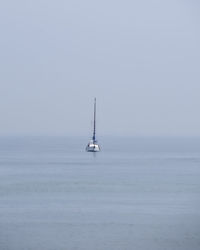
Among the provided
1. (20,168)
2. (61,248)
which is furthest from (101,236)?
(20,168)

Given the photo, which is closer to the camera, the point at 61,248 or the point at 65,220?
the point at 61,248

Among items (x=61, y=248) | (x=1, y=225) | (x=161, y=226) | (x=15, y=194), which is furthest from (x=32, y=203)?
(x=61, y=248)

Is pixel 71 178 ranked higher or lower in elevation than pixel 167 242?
lower

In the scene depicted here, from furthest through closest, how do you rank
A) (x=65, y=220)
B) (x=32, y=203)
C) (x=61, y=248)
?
(x=32, y=203), (x=65, y=220), (x=61, y=248)

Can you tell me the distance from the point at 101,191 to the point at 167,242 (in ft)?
47.5

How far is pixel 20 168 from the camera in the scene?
165 ft

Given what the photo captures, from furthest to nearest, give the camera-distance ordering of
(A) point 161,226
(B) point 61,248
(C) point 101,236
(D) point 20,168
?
(D) point 20,168 < (A) point 161,226 < (C) point 101,236 < (B) point 61,248

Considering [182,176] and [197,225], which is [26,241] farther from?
[182,176]

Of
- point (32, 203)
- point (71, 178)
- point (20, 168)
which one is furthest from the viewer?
point (20, 168)

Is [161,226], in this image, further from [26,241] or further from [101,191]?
[101,191]

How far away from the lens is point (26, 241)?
67.9ft

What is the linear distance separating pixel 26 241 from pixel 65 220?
4094mm

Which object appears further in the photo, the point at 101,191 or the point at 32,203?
the point at 101,191

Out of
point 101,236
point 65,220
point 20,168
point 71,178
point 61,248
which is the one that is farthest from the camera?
point 20,168
